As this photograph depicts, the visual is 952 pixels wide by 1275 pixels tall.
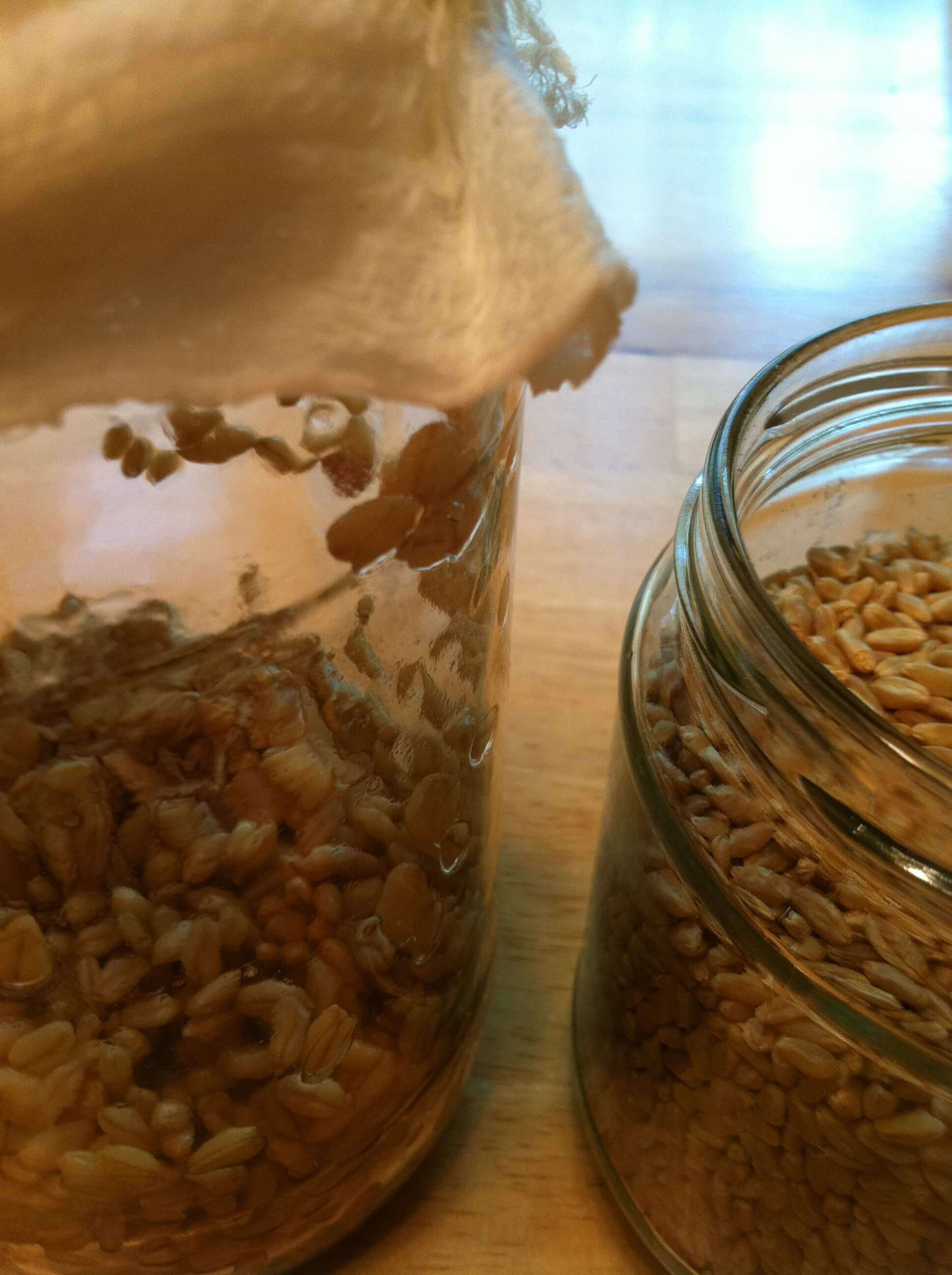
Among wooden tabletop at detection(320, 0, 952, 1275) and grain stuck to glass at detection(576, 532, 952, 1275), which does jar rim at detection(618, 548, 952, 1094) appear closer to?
grain stuck to glass at detection(576, 532, 952, 1275)

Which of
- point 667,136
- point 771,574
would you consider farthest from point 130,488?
point 667,136

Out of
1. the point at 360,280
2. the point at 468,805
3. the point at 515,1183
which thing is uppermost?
the point at 360,280

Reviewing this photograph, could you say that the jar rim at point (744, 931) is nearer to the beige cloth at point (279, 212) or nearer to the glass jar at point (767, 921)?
the glass jar at point (767, 921)

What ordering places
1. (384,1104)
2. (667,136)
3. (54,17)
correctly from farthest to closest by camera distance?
(667,136), (384,1104), (54,17)

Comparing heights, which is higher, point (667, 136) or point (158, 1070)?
point (667, 136)

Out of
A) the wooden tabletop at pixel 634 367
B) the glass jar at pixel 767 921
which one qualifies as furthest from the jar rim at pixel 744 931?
the wooden tabletop at pixel 634 367

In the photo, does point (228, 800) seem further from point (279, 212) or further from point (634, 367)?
point (634, 367)

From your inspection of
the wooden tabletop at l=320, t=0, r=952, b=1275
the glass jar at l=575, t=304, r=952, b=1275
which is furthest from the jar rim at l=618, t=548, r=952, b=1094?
the wooden tabletop at l=320, t=0, r=952, b=1275

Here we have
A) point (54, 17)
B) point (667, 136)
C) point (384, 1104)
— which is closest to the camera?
point (54, 17)

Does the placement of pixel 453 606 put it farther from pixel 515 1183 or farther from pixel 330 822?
pixel 515 1183
